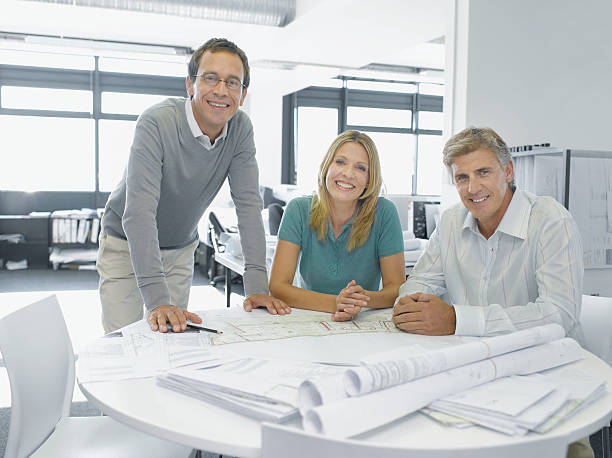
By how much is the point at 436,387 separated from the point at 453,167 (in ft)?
3.38

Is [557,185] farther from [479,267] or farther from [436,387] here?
[436,387]

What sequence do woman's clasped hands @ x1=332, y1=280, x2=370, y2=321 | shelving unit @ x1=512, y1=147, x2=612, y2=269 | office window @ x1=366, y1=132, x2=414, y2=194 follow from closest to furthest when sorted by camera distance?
woman's clasped hands @ x1=332, y1=280, x2=370, y2=321 → shelving unit @ x1=512, y1=147, x2=612, y2=269 → office window @ x1=366, y1=132, x2=414, y2=194

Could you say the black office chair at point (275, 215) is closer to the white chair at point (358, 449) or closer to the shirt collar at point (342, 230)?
the shirt collar at point (342, 230)

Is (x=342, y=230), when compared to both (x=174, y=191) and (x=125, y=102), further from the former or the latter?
(x=125, y=102)

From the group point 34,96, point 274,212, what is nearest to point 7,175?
point 34,96

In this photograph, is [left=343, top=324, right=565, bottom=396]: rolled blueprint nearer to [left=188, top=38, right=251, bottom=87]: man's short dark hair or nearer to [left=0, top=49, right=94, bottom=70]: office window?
[left=188, top=38, right=251, bottom=87]: man's short dark hair

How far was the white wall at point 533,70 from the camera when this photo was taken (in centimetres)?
343

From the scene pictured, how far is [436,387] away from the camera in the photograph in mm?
1027

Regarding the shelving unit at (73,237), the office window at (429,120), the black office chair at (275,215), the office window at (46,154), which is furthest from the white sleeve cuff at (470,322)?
the office window at (429,120)

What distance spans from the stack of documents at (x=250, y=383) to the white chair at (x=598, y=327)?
3.45 ft

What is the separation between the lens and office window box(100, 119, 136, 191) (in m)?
8.73

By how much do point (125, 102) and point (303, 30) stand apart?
429 centimetres

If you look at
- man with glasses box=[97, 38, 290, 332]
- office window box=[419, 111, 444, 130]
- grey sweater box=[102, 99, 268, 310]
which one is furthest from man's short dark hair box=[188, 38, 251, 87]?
office window box=[419, 111, 444, 130]

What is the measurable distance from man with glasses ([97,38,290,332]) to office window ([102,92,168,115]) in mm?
6846
